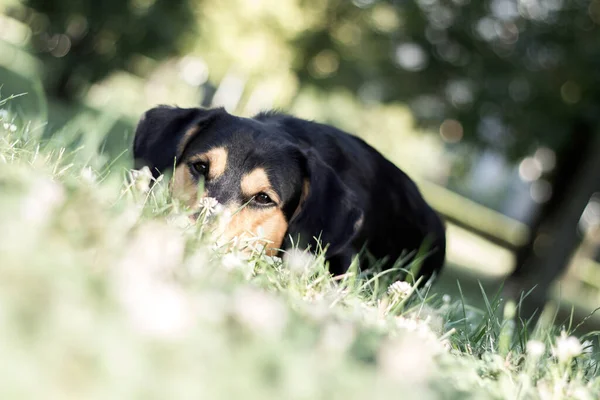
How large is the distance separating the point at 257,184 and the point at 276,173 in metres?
0.19

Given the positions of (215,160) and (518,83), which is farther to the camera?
(518,83)

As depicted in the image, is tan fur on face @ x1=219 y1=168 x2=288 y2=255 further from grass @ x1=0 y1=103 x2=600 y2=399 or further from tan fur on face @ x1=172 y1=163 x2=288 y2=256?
grass @ x1=0 y1=103 x2=600 y2=399

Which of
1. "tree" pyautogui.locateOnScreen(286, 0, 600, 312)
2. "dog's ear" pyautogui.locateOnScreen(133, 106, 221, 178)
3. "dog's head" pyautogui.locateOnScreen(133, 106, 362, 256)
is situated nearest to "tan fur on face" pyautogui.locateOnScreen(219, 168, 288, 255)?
"dog's head" pyautogui.locateOnScreen(133, 106, 362, 256)

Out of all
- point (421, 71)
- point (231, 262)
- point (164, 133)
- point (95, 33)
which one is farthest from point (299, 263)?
point (95, 33)

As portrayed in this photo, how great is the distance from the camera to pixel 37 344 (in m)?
1.20

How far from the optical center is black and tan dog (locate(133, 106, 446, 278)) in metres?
4.24

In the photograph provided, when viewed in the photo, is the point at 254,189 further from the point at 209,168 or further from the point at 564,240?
the point at 564,240

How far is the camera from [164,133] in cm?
468

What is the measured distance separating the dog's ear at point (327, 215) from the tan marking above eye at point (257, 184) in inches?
8.0

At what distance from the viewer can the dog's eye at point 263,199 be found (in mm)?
4336

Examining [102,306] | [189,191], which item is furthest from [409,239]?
[102,306]

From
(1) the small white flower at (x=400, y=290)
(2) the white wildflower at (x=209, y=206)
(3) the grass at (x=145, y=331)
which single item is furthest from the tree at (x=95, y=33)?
(3) the grass at (x=145, y=331)

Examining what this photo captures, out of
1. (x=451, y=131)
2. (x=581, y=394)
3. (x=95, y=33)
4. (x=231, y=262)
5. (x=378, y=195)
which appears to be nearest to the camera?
(x=581, y=394)

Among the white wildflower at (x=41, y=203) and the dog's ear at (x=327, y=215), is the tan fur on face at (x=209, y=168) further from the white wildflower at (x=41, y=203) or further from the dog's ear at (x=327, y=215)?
the white wildflower at (x=41, y=203)
